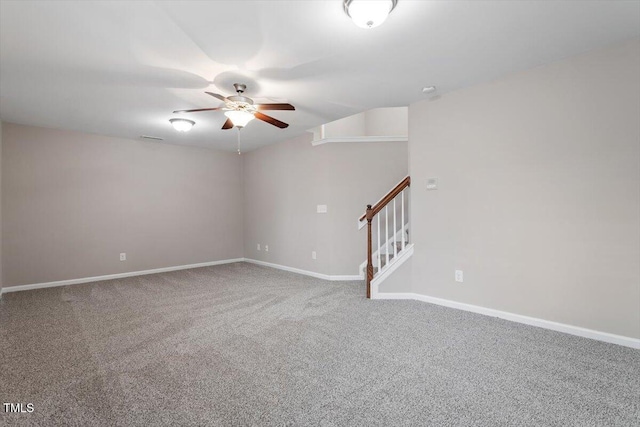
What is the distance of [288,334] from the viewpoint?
2678 mm

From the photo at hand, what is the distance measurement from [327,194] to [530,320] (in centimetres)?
308

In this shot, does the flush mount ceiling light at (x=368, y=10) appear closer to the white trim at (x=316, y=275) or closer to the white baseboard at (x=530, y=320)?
the white baseboard at (x=530, y=320)

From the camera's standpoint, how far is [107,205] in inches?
197

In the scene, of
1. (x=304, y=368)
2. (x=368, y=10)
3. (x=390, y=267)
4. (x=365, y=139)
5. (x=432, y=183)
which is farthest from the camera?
(x=365, y=139)

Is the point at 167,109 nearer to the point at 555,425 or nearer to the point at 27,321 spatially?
the point at 27,321

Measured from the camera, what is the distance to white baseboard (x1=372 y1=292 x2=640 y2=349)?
7.91 feet

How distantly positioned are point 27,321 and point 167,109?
2.73 m

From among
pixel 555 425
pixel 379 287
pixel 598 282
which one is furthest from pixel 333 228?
pixel 555 425

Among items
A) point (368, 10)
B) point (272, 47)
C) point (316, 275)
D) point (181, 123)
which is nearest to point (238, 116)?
point (272, 47)

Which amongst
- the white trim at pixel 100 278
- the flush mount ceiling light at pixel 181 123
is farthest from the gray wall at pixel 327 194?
the flush mount ceiling light at pixel 181 123

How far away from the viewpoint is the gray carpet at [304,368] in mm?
1632

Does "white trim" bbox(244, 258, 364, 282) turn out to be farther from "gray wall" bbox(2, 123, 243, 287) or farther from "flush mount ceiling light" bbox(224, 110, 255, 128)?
"flush mount ceiling light" bbox(224, 110, 255, 128)

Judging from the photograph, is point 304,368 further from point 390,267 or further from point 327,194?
point 327,194

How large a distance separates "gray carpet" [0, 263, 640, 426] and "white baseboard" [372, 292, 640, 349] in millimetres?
102
